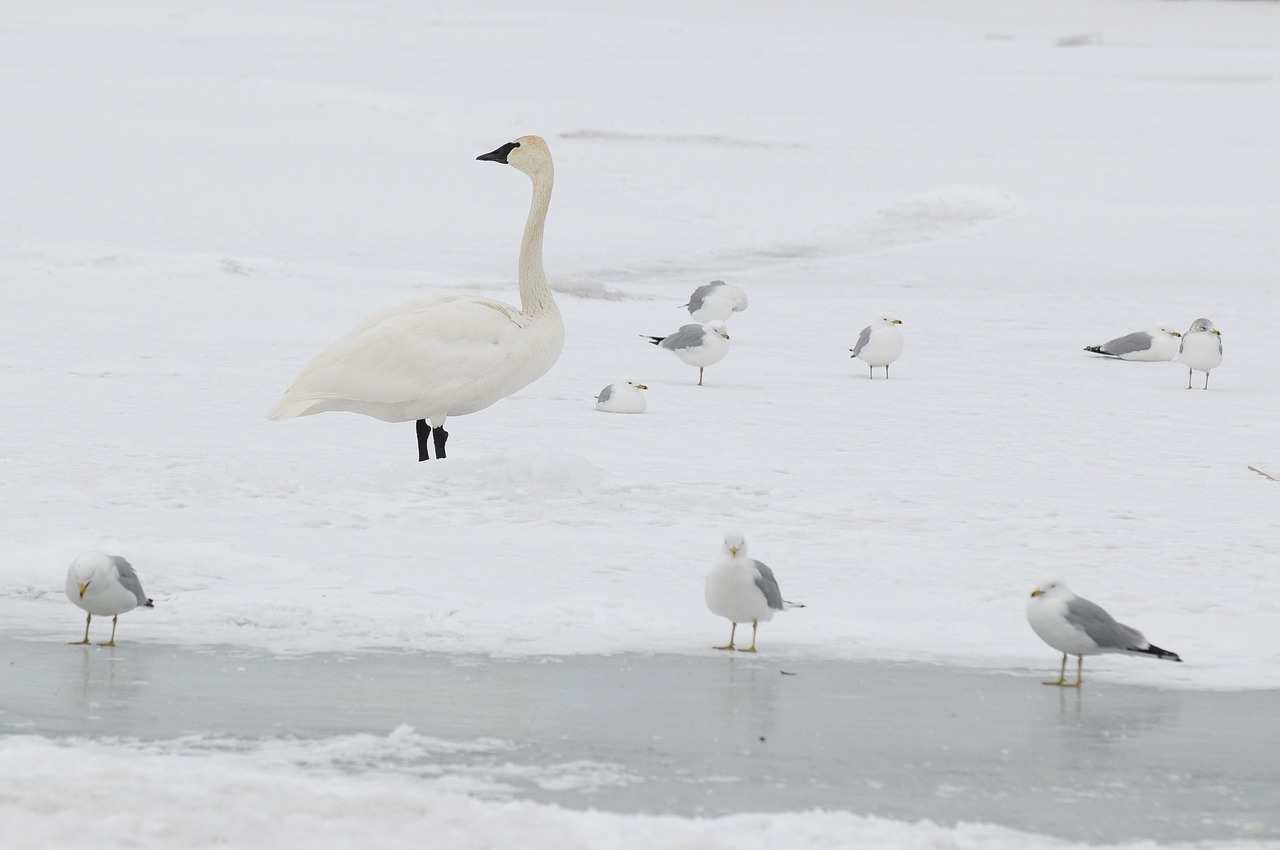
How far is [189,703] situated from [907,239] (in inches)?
686

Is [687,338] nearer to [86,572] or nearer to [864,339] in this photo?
[864,339]

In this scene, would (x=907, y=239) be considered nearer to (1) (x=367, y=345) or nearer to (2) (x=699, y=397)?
(2) (x=699, y=397)

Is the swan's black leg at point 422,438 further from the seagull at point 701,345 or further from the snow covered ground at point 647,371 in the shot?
the seagull at point 701,345

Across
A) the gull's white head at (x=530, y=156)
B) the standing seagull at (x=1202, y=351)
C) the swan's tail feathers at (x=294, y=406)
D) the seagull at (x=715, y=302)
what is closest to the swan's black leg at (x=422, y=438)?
the swan's tail feathers at (x=294, y=406)

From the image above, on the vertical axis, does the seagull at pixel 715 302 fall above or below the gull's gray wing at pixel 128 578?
above

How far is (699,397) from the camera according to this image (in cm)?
1164

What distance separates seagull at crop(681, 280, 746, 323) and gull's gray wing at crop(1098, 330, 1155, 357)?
3138 mm

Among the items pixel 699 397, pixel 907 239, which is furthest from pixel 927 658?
pixel 907 239

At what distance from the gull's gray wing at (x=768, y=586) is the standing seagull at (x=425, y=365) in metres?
2.91

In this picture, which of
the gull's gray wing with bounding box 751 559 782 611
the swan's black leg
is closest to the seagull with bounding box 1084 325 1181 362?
the swan's black leg

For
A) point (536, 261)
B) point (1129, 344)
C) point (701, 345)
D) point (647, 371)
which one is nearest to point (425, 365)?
point (536, 261)

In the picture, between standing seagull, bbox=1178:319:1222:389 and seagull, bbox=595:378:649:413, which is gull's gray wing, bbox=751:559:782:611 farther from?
standing seagull, bbox=1178:319:1222:389

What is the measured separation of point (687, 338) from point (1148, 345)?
425 centimetres

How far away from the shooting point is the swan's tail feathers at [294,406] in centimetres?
818
